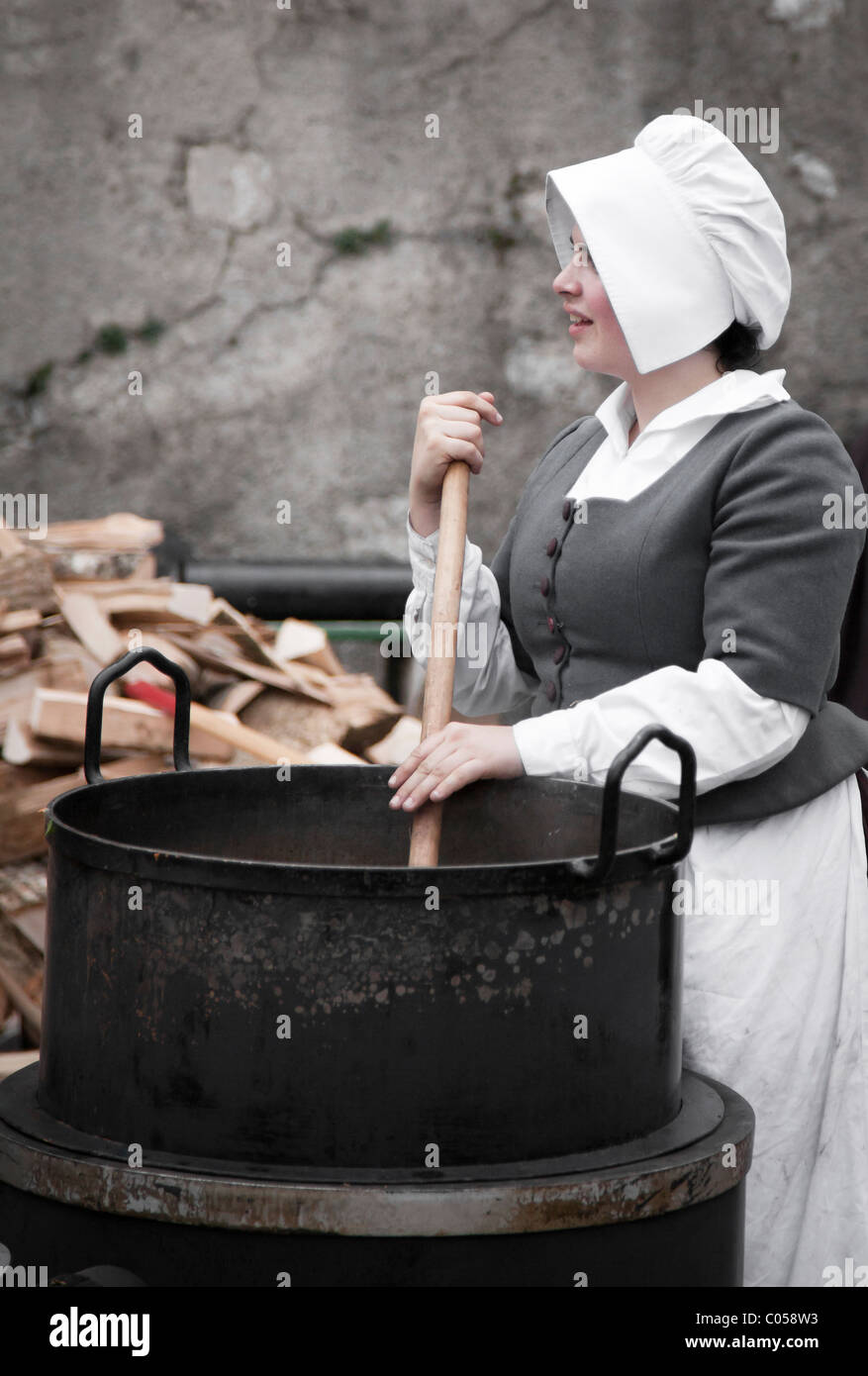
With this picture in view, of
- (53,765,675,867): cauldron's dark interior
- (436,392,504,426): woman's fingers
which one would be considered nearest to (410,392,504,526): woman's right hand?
(436,392,504,426): woman's fingers

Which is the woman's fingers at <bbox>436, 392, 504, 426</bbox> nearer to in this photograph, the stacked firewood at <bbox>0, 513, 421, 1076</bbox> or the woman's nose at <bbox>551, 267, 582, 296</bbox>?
the woman's nose at <bbox>551, 267, 582, 296</bbox>

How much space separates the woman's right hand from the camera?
2.11 m

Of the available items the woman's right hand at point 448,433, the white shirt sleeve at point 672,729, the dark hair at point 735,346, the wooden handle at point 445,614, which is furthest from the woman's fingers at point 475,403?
the white shirt sleeve at point 672,729

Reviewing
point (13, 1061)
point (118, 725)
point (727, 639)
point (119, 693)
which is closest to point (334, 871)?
point (727, 639)

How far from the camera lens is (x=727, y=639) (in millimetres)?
1941

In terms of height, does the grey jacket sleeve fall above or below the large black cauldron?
above

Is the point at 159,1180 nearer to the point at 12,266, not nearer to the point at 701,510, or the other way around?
the point at 701,510

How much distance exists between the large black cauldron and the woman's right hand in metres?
0.60

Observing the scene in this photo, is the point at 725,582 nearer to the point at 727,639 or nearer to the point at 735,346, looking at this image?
the point at 727,639

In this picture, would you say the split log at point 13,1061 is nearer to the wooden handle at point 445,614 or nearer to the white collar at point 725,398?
the wooden handle at point 445,614

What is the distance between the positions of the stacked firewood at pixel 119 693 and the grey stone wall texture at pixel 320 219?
135 cm

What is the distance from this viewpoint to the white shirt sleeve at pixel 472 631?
2324 mm

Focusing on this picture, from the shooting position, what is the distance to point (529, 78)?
586cm

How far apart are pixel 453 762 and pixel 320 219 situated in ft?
14.2
